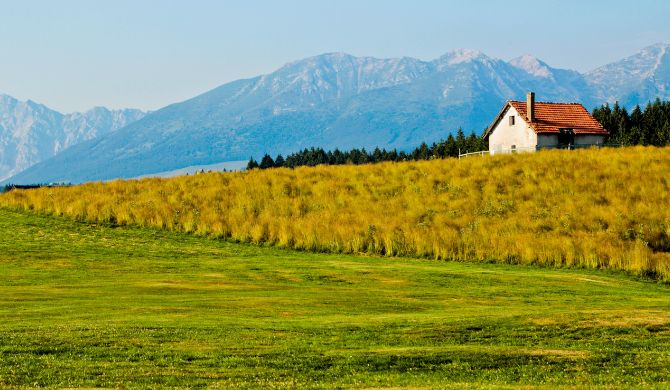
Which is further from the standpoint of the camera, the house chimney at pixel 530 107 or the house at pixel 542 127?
the house chimney at pixel 530 107

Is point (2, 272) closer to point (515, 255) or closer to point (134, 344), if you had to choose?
point (134, 344)

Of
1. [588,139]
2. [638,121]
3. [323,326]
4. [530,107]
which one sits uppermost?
[638,121]

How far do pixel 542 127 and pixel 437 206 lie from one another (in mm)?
50498

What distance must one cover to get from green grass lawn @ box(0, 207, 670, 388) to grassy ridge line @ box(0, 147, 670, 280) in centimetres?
455

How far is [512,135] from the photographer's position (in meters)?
98.4

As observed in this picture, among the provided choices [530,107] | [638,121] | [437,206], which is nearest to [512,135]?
[530,107]

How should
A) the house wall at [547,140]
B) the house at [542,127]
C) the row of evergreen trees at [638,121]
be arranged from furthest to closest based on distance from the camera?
the row of evergreen trees at [638,121], the house at [542,127], the house wall at [547,140]

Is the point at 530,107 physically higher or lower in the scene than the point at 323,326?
higher

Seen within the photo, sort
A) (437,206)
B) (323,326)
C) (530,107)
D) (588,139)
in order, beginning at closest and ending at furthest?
(323,326) → (437,206) → (530,107) → (588,139)

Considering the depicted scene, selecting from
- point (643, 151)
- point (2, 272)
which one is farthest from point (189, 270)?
point (643, 151)

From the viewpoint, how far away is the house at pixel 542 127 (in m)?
94.6

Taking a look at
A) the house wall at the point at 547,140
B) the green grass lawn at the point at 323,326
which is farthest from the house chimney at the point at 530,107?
the green grass lawn at the point at 323,326

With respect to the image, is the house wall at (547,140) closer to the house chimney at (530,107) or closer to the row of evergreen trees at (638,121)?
the house chimney at (530,107)

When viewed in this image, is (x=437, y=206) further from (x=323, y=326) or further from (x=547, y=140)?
(x=547, y=140)
